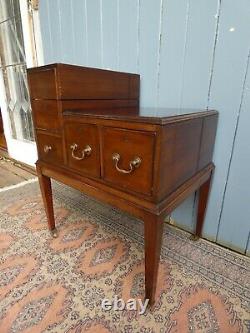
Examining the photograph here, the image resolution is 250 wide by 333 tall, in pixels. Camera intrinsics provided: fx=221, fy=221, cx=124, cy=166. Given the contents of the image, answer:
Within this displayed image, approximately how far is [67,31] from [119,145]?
4.22ft

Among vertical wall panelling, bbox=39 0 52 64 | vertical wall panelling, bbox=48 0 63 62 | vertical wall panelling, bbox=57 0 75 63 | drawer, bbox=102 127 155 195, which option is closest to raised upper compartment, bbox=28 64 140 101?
drawer, bbox=102 127 155 195

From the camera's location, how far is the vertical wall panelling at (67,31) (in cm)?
152

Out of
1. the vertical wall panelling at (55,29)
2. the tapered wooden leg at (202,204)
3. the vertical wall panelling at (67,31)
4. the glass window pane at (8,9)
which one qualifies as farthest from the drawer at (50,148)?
the glass window pane at (8,9)

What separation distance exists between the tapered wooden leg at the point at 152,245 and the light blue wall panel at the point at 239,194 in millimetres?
585

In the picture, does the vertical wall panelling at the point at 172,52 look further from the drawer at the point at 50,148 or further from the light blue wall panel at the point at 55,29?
the light blue wall panel at the point at 55,29

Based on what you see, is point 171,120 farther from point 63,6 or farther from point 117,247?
point 63,6

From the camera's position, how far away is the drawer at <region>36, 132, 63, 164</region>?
1.00m

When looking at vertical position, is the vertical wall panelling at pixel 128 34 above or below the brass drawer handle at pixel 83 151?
above

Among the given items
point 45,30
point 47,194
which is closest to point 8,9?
point 45,30

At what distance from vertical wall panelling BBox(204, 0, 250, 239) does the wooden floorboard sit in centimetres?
175

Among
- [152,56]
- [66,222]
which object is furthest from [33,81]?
[66,222]

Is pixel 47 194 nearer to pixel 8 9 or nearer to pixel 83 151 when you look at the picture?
pixel 83 151

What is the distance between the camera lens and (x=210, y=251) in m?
1.18

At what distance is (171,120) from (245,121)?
22.0 inches
